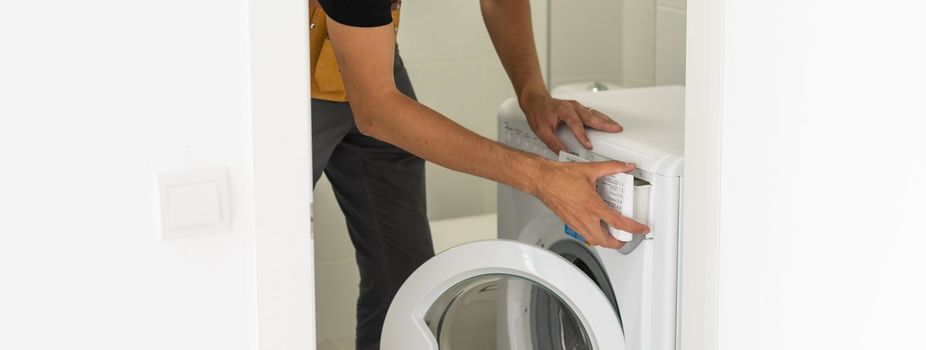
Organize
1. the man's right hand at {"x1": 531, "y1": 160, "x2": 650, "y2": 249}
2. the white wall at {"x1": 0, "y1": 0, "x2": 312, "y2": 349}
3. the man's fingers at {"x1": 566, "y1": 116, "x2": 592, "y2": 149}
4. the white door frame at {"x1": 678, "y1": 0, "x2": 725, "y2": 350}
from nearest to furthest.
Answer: the white wall at {"x1": 0, "y1": 0, "x2": 312, "y2": 349} → the white door frame at {"x1": 678, "y1": 0, "x2": 725, "y2": 350} → the man's right hand at {"x1": 531, "y1": 160, "x2": 650, "y2": 249} → the man's fingers at {"x1": 566, "y1": 116, "x2": 592, "y2": 149}

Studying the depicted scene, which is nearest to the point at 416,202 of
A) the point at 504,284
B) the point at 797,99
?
the point at 504,284

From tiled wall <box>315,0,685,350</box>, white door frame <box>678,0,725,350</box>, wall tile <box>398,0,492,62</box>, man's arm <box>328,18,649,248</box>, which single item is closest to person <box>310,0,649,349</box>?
man's arm <box>328,18,649,248</box>

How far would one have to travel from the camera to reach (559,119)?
1834mm

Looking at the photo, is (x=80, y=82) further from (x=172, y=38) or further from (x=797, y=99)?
(x=797, y=99)

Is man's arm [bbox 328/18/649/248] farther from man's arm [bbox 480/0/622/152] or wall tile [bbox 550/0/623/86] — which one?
wall tile [bbox 550/0/623/86]

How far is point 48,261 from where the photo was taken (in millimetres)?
1122

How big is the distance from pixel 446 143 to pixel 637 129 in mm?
320

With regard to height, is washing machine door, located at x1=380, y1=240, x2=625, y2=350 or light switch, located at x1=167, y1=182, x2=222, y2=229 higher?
light switch, located at x1=167, y1=182, x2=222, y2=229

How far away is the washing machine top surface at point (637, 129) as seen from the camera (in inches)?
62.7

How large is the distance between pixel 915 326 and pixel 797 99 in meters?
0.29

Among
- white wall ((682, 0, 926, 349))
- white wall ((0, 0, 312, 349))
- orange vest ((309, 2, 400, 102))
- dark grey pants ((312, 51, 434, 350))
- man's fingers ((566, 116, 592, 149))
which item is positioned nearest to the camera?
white wall ((0, 0, 312, 349))

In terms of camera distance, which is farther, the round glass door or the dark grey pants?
the dark grey pants

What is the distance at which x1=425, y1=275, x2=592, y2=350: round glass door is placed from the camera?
6.00ft

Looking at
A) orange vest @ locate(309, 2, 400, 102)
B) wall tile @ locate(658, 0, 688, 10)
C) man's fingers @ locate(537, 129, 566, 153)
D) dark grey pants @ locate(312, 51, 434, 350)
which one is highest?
wall tile @ locate(658, 0, 688, 10)
